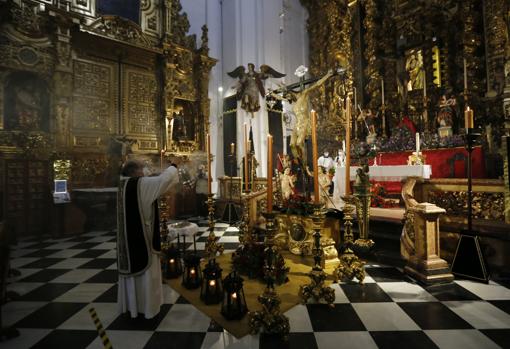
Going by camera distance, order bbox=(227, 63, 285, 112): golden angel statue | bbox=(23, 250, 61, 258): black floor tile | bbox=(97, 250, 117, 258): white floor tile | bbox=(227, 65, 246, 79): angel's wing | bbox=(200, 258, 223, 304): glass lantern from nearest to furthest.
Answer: bbox=(200, 258, 223, 304): glass lantern → bbox=(97, 250, 117, 258): white floor tile → bbox=(23, 250, 61, 258): black floor tile → bbox=(227, 63, 285, 112): golden angel statue → bbox=(227, 65, 246, 79): angel's wing

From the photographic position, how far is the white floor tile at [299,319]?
93.3 inches

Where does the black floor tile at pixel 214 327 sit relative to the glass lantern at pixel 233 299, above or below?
below

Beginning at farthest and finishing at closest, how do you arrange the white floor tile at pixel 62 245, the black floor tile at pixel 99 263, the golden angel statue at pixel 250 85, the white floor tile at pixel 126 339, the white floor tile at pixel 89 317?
the golden angel statue at pixel 250 85, the white floor tile at pixel 62 245, the black floor tile at pixel 99 263, the white floor tile at pixel 89 317, the white floor tile at pixel 126 339

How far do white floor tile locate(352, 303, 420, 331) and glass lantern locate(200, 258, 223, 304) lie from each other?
1.40 m

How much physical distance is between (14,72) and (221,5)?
289 inches

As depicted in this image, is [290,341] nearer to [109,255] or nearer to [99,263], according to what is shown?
[99,263]

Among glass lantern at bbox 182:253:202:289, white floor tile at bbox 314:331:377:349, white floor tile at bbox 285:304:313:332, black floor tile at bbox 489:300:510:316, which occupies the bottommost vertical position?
white floor tile at bbox 285:304:313:332

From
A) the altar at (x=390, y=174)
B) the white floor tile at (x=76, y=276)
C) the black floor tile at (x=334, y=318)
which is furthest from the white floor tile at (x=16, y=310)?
the altar at (x=390, y=174)

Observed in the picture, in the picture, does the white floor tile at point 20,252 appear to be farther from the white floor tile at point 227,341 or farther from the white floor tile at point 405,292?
the white floor tile at point 405,292

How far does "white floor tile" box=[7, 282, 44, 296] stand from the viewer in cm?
327

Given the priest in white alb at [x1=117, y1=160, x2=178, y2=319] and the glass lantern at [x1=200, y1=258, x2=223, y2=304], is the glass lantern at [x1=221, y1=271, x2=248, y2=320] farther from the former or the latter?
the priest in white alb at [x1=117, y1=160, x2=178, y2=319]

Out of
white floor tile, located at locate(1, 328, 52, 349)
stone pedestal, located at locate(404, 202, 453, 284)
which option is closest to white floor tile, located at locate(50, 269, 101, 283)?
white floor tile, located at locate(1, 328, 52, 349)

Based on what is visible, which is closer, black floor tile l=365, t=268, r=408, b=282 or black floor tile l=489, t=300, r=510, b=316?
black floor tile l=489, t=300, r=510, b=316

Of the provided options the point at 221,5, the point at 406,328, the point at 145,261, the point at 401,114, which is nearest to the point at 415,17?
the point at 401,114
